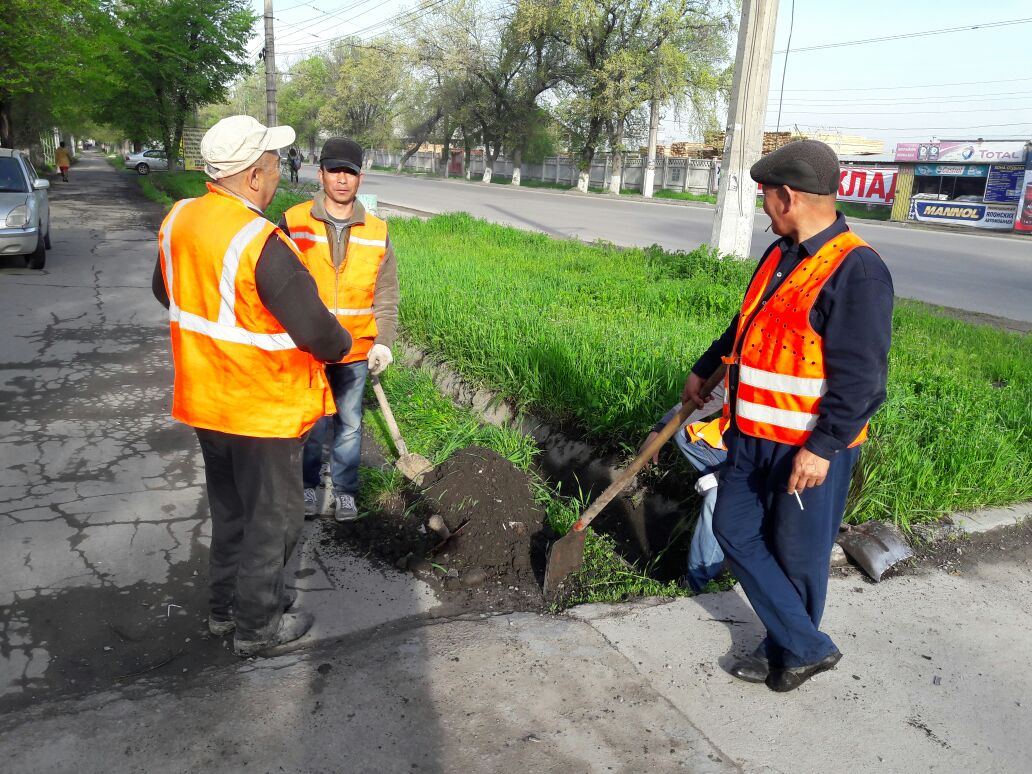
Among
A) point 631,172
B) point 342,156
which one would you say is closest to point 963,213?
point 631,172

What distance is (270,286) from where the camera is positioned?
241 centimetres

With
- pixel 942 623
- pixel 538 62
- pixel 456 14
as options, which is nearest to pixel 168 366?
pixel 942 623

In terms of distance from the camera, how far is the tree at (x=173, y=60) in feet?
95.8

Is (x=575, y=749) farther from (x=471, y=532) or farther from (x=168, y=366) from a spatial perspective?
(x=168, y=366)

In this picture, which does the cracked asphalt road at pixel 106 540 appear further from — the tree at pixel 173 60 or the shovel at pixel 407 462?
the tree at pixel 173 60

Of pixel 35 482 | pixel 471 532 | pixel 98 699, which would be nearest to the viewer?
pixel 98 699

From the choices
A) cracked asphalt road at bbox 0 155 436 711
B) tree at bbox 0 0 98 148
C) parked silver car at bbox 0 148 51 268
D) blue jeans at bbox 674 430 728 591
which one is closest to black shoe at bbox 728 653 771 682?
blue jeans at bbox 674 430 728 591

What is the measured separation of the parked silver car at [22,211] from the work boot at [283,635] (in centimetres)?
920

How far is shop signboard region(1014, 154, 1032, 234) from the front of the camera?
2599cm

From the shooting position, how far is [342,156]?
368 cm

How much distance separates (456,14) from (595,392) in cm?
5006

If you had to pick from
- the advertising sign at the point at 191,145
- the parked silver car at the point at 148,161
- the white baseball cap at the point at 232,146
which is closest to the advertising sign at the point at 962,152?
the advertising sign at the point at 191,145

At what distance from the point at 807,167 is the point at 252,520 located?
2.07 metres

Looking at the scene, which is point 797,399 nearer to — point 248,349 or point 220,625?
point 248,349
